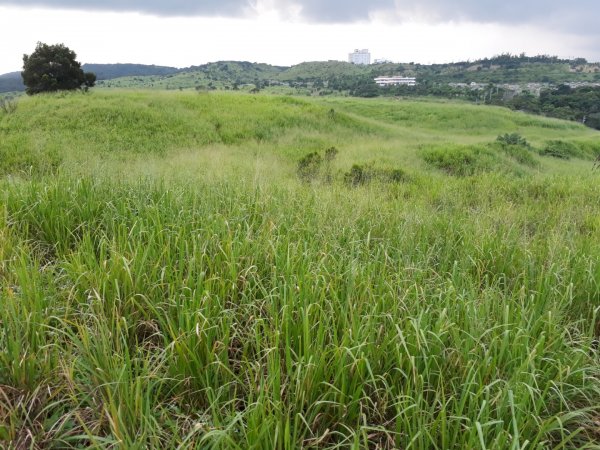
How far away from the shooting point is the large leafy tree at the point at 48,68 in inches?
888

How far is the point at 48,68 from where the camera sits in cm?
2281

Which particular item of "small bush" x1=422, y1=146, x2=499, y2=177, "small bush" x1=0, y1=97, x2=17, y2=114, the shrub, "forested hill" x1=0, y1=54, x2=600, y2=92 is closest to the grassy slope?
"forested hill" x1=0, y1=54, x2=600, y2=92

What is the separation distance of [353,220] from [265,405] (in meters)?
2.76

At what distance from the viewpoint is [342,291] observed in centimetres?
273

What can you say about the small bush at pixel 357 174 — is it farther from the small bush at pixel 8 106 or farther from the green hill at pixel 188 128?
the small bush at pixel 8 106

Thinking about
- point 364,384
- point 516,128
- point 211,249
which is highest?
point 211,249

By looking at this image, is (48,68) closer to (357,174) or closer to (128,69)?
(357,174)

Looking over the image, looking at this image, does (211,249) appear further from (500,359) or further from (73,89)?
(73,89)

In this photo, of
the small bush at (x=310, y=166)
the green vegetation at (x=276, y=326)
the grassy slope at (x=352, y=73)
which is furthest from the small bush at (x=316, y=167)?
the grassy slope at (x=352, y=73)

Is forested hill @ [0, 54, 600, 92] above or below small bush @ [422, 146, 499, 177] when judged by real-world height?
above

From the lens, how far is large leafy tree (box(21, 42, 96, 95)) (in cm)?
2255

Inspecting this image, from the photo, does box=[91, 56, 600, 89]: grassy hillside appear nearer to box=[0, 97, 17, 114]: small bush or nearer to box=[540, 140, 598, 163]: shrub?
box=[540, 140, 598, 163]: shrub

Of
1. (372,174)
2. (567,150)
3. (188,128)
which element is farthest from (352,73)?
→ (372,174)

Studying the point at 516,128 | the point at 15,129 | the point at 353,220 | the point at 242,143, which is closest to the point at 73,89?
the point at 15,129
